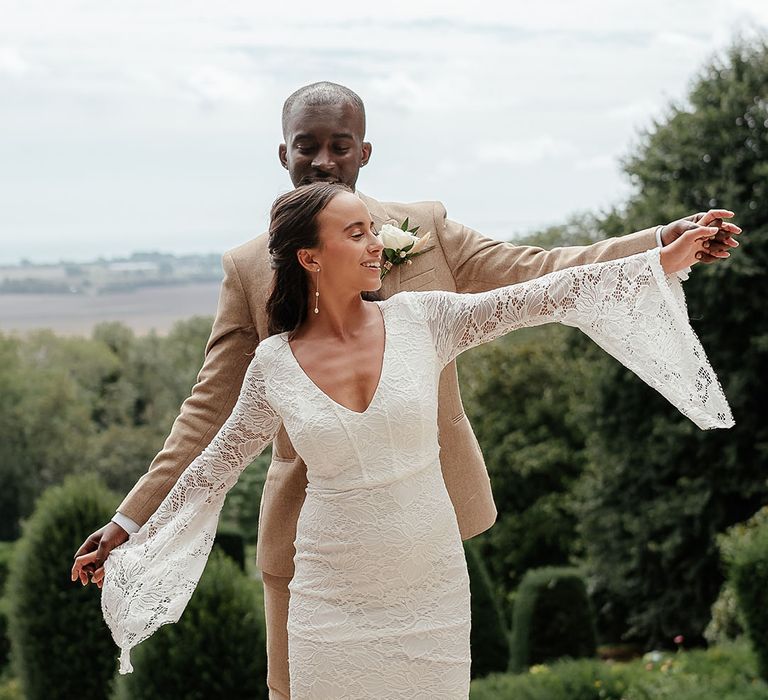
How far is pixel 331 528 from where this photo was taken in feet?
10.8

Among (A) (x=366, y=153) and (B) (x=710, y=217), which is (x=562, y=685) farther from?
(B) (x=710, y=217)

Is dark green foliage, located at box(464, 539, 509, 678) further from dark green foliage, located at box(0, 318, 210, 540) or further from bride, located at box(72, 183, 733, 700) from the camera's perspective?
dark green foliage, located at box(0, 318, 210, 540)

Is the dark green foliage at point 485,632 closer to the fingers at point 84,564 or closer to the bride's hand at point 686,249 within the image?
the fingers at point 84,564

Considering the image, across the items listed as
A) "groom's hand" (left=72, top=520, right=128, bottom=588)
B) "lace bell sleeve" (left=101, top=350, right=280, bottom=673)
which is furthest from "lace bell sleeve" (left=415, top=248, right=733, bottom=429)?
"groom's hand" (left=72, top=520, right=128, bottom=588)

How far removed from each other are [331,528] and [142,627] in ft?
2.56

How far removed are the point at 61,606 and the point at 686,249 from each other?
Answer: 312 inches

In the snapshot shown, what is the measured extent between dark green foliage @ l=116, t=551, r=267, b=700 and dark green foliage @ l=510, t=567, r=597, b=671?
13.2ft

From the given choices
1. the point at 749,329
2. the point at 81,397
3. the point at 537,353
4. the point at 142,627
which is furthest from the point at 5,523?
the point at 142,627

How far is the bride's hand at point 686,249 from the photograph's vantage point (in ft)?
10.5

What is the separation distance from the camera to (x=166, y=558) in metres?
3.70

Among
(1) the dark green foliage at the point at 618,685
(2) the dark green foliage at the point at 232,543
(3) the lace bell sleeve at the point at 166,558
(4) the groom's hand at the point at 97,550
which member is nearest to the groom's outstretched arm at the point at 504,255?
(3) the lace bell sleeve at the point at 166,558

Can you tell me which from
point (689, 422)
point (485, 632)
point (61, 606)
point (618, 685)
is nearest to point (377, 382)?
point (618, 685)

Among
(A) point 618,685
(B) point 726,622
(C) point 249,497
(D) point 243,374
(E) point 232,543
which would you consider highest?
(D) point 243,374

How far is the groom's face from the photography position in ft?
11.5
